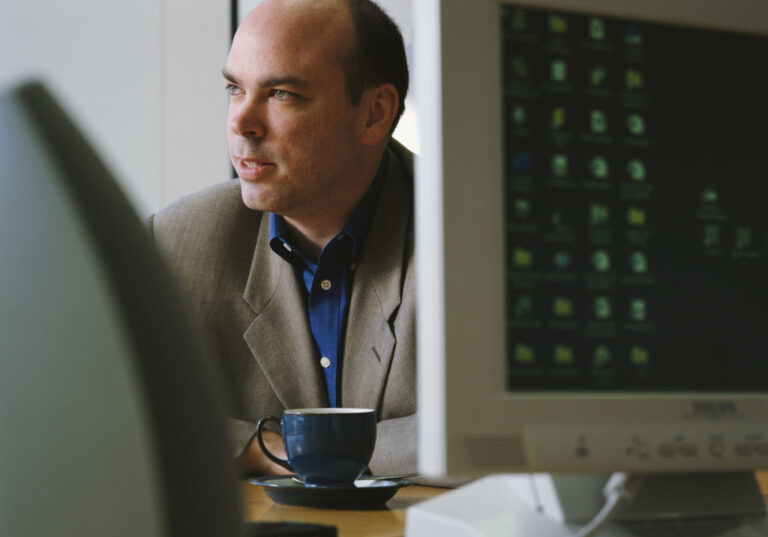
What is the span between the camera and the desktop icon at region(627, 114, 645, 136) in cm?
59

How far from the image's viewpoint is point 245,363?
1.54 metres

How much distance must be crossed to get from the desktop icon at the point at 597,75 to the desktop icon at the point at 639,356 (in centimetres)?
19

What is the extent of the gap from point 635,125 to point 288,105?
1167 millimetres

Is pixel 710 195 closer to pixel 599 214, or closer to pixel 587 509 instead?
pixel 599 214

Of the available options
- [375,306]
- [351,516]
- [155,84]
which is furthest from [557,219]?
[155,84]

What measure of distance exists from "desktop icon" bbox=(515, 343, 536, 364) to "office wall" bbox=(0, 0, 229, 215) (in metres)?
2.08

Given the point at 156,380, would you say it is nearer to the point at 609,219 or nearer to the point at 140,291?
the point at 140,291

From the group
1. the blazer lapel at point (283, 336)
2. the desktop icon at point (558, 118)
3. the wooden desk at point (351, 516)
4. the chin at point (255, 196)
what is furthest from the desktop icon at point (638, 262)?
the chin at point (255, 196)

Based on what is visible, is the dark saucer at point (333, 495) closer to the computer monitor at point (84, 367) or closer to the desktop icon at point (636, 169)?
the desktop icon at point (636, 169)

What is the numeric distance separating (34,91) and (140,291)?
0.25 ft

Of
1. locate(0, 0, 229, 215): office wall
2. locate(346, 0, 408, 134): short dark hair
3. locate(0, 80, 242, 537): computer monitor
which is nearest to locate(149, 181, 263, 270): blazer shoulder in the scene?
locate(346, 0, 408, 134): short dark hair

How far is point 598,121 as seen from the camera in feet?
1.91

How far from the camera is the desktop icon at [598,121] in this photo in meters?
0.58

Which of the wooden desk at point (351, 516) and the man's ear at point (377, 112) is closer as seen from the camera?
the wooden desk at point (351, 516)
